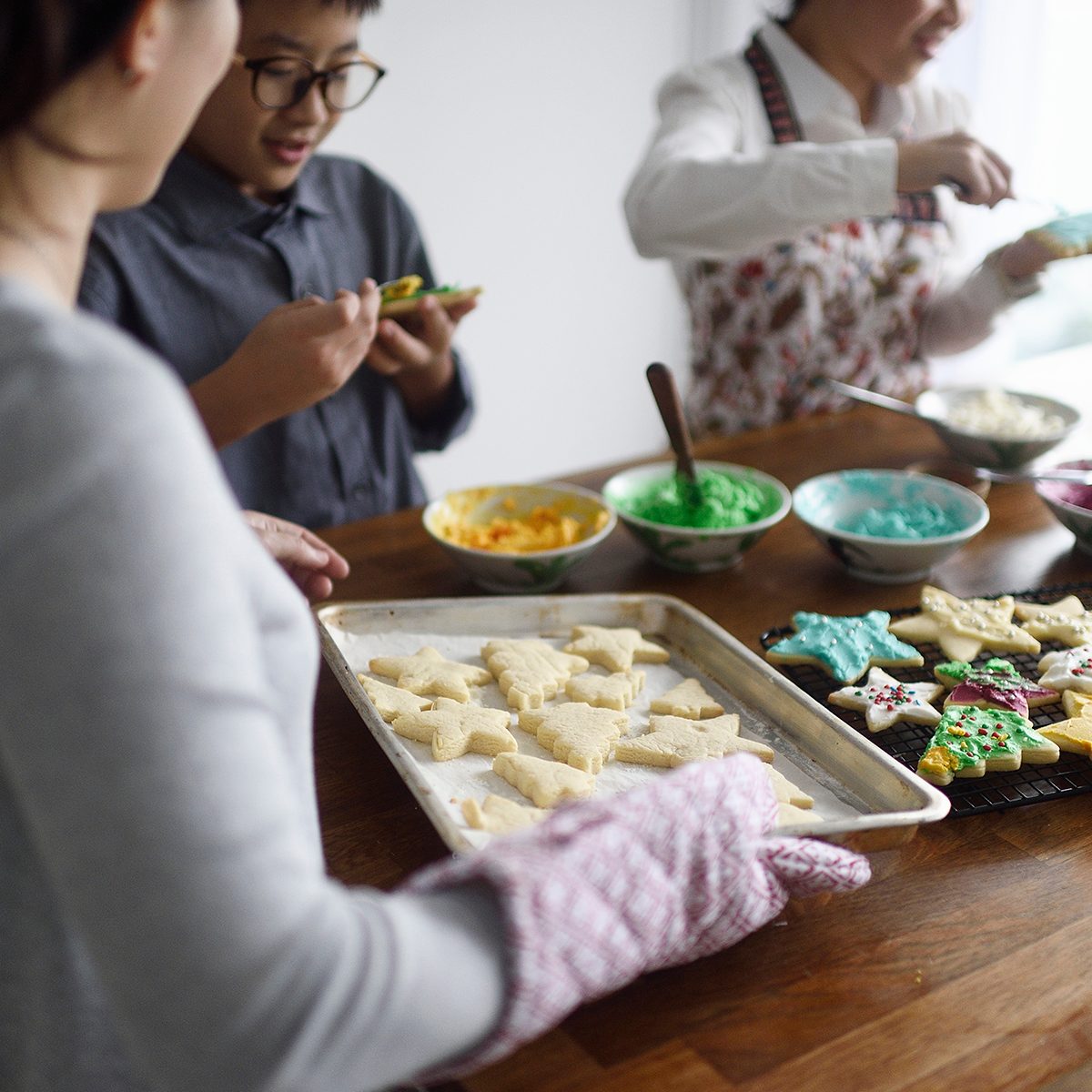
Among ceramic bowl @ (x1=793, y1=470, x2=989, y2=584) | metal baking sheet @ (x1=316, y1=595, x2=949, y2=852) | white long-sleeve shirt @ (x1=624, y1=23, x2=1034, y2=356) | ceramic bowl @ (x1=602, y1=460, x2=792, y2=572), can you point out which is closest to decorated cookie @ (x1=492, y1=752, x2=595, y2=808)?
metal baking sheet @ (x1=316, y1=595, x2=949, y2=852)

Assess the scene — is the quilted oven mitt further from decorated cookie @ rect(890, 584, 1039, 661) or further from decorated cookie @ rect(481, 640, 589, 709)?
decorated cookie @ rect(890, 584, 1039, 661)

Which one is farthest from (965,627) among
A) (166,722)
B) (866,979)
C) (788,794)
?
(166,722)

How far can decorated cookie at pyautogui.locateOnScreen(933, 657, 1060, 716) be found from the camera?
1.12 metres

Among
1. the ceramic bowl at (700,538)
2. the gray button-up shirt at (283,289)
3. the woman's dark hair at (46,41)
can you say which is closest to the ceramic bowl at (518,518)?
the ceramic bowl at (700,538)

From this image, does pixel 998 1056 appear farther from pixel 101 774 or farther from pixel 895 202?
pixel 895 202

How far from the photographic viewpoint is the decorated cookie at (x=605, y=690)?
3.63 ft

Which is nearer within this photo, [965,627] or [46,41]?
[46,41]

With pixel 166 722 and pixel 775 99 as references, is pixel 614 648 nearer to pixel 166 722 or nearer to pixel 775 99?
pixel 166 722

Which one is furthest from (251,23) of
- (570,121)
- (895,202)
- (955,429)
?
(570,121)

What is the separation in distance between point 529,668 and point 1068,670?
590mm

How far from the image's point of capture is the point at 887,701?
44.0 inches

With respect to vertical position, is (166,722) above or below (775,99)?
below

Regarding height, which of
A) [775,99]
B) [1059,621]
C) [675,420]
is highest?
[775,99]

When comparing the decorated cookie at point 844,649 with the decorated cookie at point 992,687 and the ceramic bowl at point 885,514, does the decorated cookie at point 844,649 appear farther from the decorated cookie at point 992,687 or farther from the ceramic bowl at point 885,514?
the ceramic bowl at point 885,514
